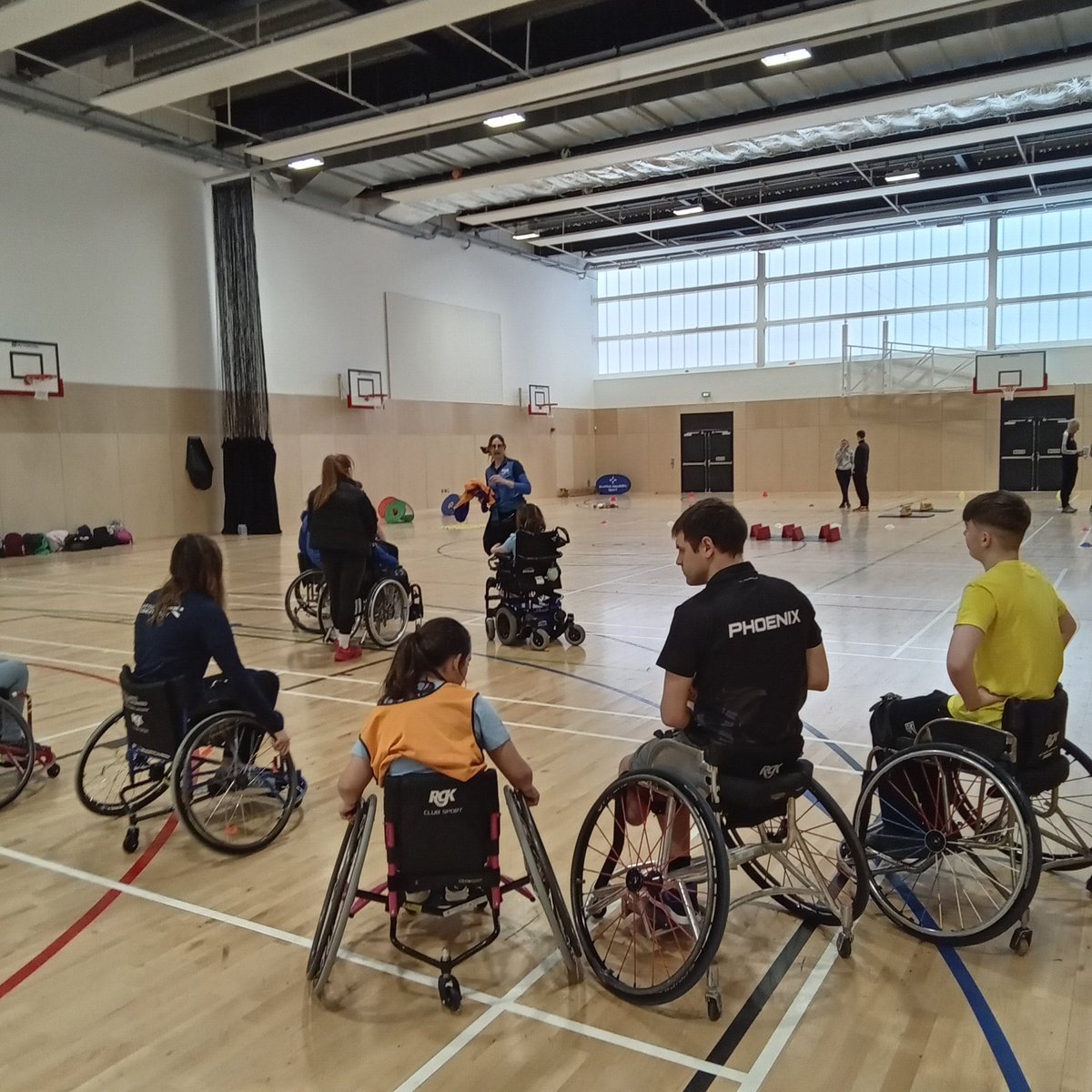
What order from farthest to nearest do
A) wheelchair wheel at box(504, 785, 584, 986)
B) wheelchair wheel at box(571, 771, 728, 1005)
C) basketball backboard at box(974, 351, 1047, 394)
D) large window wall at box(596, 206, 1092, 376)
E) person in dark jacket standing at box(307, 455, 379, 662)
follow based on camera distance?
large window wall at box(596, 206, 1092, 376) < basketball backboard at box(974, 351, 1047, 394) < person in dark jacket standing at box(307, 455, 379, 662) < wheelchair wheel at box(504, 785, 584, 986) < wheelchair wheel at box(571, 771, 728, 1005)

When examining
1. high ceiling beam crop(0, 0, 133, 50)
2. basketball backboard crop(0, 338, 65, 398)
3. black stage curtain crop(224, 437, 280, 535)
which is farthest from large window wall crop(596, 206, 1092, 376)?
high ceiling beam crop(0, 0, 133, 50)

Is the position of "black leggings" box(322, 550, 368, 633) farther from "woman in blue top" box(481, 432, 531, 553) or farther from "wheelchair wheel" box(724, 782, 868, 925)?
"wheelchair wheel" box(724, 782, 868, 925)

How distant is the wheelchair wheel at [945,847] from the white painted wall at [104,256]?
49.9ft

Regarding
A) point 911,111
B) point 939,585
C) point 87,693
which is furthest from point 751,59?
point 87,693

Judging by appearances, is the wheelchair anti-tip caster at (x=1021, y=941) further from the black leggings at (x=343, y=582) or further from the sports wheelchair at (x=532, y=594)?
the black leggings at (x=343, y=582)

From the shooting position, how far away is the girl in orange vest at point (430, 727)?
7.96ft

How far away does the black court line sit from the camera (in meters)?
2.13

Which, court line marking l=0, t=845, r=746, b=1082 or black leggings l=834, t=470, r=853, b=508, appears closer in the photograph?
court line marking l=0, t=845, r=746, b=1082

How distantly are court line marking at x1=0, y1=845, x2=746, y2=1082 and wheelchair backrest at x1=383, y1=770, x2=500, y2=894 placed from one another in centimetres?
31

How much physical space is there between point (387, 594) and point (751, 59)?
1017 cm

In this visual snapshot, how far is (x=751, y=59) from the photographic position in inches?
520

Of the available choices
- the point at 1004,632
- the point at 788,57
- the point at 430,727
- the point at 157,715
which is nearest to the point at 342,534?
the point at 157,715

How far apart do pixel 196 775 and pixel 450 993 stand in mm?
1563

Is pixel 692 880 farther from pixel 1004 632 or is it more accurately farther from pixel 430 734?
pixel 1004 632
